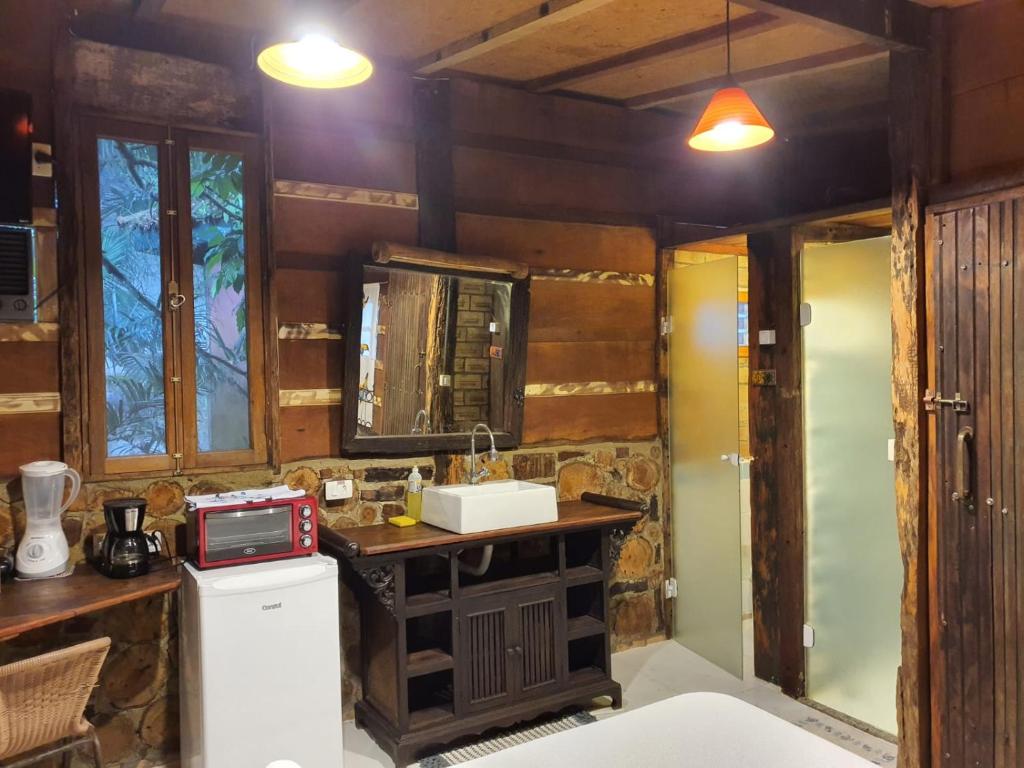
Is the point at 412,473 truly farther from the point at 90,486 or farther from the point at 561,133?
the point at 561,133

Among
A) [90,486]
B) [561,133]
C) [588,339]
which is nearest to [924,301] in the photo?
Result: [588,339]

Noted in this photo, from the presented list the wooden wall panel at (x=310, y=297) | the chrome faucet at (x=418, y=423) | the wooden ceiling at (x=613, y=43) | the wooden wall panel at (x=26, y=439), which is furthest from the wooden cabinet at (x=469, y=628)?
the wooden ceiling at (x=613, y=43)

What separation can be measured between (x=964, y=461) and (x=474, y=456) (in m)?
1.90

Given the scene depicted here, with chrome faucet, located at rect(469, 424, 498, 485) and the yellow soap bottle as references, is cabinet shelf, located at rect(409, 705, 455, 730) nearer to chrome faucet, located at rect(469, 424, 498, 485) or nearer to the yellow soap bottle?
the yellow soap bottle

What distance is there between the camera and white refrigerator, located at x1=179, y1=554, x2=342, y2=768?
266cm

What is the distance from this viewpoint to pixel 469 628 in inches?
129

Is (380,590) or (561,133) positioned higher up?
(561,133)

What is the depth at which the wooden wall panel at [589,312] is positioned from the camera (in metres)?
3.98

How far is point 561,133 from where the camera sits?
4043 millimetres

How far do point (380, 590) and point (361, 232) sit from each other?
4.91 ft

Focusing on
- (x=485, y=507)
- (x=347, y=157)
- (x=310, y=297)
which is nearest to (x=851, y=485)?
(x=485, y=507)

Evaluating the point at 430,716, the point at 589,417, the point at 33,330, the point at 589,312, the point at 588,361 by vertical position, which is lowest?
the point at 430,716

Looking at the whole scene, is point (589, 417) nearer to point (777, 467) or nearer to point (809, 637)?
point (777, 467)

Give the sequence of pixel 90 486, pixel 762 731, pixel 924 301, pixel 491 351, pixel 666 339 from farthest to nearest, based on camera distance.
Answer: pixel 666 339 → pixel 491 351 → pixel 90 486 → pixel 924 301 → pixel 762 731
